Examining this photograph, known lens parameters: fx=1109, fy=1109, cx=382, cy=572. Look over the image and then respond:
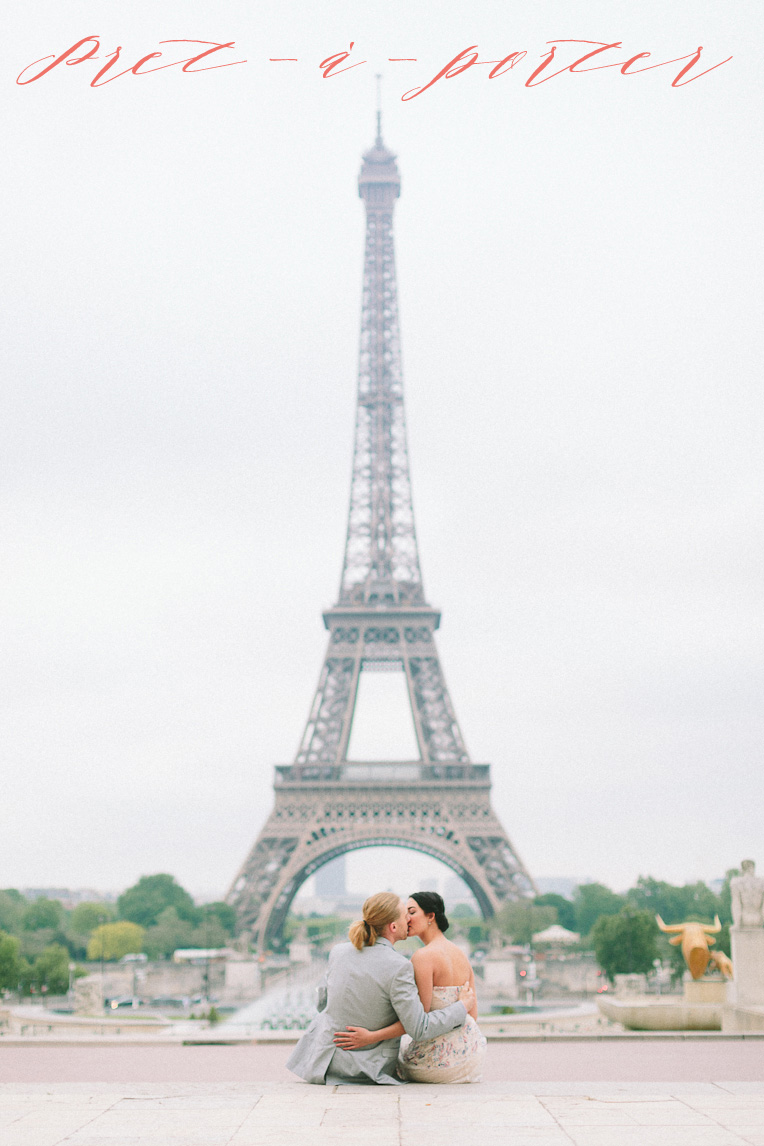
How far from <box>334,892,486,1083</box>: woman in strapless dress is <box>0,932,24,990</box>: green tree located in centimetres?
5760

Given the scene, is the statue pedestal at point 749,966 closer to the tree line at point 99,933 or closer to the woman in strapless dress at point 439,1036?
the woman in strapless dress at point 439,1036

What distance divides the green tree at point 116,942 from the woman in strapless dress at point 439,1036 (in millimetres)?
77551

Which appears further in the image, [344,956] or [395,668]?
[395,668]

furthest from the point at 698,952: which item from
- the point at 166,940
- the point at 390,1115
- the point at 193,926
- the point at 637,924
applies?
the point at 193,926

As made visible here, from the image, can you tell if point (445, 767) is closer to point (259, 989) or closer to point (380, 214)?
point (259, 989)

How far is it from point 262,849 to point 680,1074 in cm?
5504

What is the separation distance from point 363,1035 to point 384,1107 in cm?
93

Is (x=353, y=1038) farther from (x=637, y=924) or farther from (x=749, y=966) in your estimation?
(x=637, y=924)

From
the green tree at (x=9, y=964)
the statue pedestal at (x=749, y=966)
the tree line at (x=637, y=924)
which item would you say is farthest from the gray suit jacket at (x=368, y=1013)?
the green tree at (x=9, y=964)

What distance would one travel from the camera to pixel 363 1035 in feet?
26.4

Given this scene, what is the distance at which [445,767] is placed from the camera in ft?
213

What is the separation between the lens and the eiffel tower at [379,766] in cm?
6234

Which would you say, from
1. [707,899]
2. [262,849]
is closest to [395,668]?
[262,849]

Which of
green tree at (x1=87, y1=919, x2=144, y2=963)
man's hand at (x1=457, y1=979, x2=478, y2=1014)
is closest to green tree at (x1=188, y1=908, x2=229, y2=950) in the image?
Answer: green tree at (x1=87, y1=919, x2=144, y2=963)
